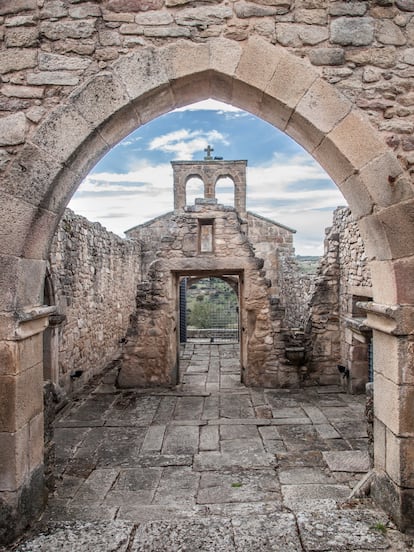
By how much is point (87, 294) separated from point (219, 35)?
6203mm

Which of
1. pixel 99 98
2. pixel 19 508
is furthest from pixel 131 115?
pixel 19 508

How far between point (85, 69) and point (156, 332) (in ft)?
18.2

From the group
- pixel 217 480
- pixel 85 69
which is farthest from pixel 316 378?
pixel 85 69

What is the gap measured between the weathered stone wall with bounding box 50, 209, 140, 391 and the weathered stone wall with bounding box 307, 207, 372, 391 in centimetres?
417

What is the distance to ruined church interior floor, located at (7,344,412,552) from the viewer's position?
2787 mm

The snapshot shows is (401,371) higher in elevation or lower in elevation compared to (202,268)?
lower

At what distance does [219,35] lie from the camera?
2.87 m

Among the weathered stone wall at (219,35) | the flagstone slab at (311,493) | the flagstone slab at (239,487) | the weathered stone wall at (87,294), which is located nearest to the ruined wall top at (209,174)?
the weathered stone wall at (87,294)

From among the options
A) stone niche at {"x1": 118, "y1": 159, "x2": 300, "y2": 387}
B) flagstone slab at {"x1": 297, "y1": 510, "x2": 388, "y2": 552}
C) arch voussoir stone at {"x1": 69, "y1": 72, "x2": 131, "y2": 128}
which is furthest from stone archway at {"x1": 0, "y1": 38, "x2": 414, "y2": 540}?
stone niche at {"x1": 118, "y1": 159, "x2": 300, "y2": 387}

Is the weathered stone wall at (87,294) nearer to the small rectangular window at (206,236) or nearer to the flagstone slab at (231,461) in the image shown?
the small rectangular window at (206,236)

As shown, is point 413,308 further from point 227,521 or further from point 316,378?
point 316,378

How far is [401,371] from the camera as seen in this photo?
2.83 metres

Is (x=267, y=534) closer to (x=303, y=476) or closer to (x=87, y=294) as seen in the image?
(x=303, y=476)

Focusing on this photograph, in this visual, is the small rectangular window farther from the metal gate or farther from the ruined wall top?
the ruined wall top
